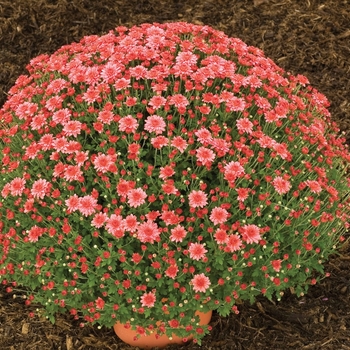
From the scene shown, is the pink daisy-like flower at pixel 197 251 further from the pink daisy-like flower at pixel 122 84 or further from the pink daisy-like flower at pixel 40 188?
the pink daisy-like flower at pixel 122 84

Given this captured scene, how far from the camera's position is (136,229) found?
3143mm

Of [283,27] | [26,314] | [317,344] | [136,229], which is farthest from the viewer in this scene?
[283,27]

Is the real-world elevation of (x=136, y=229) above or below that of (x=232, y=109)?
below

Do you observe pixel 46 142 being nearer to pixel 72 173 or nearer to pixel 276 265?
pixel 72 173

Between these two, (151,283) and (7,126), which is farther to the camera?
(7,126)

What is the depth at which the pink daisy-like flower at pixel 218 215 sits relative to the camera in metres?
3.11

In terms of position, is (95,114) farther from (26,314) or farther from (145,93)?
(26,314)

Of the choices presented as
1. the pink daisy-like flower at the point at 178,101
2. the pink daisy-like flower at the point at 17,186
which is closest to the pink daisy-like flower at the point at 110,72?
the pink daisy-like flower at the point at 178,101

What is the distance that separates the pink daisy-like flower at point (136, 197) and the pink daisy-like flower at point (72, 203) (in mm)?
281

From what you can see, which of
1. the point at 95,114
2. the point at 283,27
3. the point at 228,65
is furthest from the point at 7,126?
the point at 283,27

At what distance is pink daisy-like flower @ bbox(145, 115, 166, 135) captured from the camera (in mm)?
3287

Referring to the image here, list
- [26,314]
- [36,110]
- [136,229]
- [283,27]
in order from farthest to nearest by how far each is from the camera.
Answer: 1. [283,27]
2. [26,314]
3. [36,110]
4. [136,229]

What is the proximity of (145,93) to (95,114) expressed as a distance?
35cm

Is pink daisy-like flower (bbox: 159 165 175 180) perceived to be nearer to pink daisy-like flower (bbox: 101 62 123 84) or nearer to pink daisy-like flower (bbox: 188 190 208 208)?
pink daisy-like flower (bbox: 188 190 208 208)
